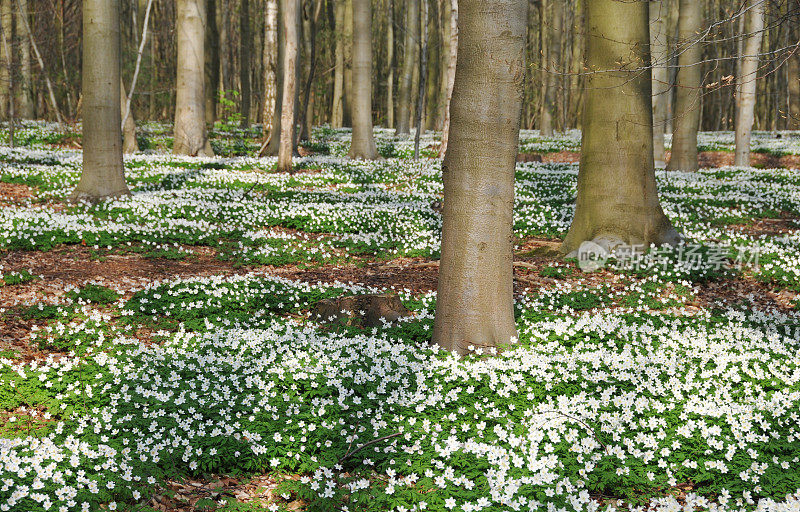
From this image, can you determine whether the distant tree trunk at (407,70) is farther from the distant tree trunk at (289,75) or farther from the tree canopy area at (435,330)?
the tree canopy area at (435,330)

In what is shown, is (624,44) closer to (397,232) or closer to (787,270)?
(787,270)

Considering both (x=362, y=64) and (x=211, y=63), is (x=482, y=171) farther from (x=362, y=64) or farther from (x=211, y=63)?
(x=211, y=63)

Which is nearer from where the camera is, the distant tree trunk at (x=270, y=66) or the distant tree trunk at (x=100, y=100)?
the distant tree trunk at (x=100, y=100)

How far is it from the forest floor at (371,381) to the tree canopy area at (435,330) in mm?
30

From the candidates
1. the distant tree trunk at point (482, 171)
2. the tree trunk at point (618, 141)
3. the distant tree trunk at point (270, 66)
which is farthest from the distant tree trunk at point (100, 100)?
the distant tree trunk at point (270, 66)

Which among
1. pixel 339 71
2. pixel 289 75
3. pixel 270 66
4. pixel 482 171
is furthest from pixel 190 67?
pixel 339 71

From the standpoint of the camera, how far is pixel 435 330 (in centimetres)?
646

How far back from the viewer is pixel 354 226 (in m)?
12.8

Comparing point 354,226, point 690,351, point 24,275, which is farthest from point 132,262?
point 690,351

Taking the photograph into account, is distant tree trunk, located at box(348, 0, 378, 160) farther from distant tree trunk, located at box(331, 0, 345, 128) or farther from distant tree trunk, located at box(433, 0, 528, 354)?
distant tree trunk, located at box(433, 0, 528, 354)

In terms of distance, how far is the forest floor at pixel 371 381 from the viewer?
4.39 metres

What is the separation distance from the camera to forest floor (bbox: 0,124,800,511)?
14.4 ft

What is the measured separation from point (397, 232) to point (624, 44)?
547 centimetres

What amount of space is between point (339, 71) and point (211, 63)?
10.3 m
